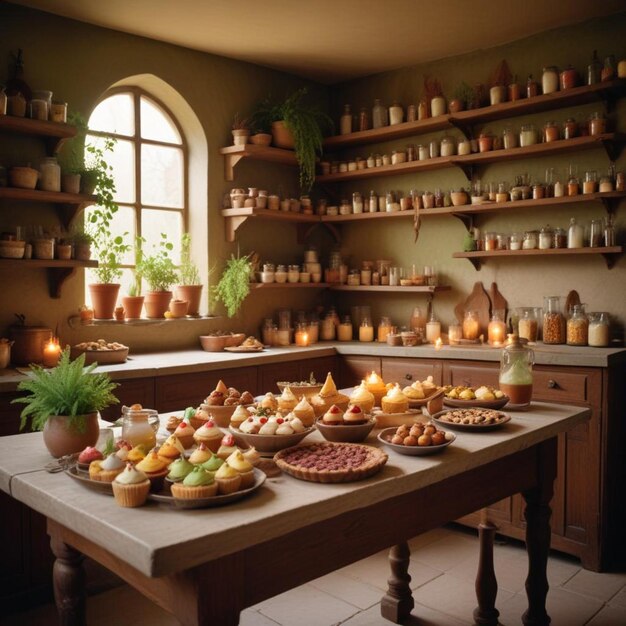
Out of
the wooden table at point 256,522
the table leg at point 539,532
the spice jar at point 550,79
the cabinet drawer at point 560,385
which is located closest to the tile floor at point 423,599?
the table leg at point 539,532

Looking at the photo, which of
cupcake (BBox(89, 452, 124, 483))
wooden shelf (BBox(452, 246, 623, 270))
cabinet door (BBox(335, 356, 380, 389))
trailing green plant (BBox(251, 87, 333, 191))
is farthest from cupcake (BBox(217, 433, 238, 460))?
trailing green plant (BBox(251, 87, 333, 191))

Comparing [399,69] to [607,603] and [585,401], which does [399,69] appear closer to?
[585,401]

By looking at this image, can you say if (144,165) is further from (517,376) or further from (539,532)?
(539,532)

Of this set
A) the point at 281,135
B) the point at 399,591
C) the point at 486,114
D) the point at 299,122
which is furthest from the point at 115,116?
the point at 399,591

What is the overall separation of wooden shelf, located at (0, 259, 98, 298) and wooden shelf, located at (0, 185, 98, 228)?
0.27 metres

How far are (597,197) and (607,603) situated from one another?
2249 mm

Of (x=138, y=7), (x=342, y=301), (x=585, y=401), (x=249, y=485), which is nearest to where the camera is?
(x=249, y=485)

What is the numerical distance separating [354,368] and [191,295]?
4.05 ft

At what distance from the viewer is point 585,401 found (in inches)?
146

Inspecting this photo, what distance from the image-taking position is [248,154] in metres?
4.86

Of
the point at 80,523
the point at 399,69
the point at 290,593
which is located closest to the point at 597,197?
the point at 399,69

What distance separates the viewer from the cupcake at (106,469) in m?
1.63

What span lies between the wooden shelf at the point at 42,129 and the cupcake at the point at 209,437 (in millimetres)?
2449

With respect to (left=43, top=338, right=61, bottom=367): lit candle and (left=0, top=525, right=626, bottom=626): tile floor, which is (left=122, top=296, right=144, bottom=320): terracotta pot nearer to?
(left=43, top=338, right=61, bottom=367): lit candle
